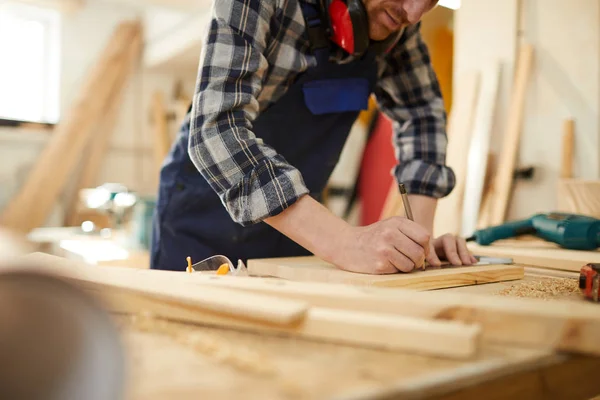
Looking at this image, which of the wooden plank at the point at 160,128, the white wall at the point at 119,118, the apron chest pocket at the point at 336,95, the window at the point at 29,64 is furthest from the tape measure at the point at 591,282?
the window at the point at 29,64

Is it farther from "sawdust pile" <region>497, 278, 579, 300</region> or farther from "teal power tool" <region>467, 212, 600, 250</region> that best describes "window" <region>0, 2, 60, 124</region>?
"sawdust pile" <region>497, 278, 579, 300</region>

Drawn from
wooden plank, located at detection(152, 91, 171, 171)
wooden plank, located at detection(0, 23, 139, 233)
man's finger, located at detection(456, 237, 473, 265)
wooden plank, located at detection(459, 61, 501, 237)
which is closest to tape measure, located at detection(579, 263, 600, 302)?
man's finger, located at detection(456, 237, 473, 265)

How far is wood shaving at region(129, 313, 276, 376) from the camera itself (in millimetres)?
491

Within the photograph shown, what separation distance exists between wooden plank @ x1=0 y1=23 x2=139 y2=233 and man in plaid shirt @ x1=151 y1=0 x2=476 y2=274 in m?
3.29

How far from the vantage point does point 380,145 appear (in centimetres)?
392

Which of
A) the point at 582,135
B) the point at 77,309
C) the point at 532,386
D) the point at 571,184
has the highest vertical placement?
the point at 582,135

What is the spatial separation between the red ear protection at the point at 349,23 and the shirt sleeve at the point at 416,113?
31 cm

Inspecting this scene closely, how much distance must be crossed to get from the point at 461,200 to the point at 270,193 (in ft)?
6.11

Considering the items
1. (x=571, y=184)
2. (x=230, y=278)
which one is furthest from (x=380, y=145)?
(x=230, y=278)

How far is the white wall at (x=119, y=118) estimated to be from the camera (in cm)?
441

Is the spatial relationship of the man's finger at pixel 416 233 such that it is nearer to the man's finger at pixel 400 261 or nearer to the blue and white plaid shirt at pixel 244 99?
the man's finger at pixel 400 261

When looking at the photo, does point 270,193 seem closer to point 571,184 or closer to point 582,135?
point 571,184

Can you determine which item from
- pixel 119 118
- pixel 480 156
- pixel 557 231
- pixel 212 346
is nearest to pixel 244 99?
pixel 212 346

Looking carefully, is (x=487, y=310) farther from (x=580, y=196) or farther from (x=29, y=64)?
(x=29, y=64)
